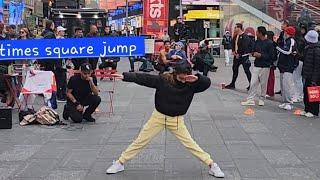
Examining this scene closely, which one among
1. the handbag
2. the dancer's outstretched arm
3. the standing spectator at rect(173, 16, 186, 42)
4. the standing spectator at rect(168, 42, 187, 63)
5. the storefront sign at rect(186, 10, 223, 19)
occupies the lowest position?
the handbag

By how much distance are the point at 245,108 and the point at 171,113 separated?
5.81 metres

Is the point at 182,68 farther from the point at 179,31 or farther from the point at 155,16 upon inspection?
the point at 179,31

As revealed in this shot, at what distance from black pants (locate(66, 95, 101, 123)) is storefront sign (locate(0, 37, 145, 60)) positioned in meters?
1.04

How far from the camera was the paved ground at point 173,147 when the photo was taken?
A: 23.1ft

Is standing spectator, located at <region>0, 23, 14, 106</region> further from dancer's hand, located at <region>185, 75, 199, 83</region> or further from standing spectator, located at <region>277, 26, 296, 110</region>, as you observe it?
dancer's hand, located at <region>185, 75, 199, 83</region>

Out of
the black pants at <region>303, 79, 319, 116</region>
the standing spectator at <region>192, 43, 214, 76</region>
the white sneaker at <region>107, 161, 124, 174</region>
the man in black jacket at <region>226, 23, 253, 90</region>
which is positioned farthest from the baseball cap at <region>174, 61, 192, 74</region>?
the standing spectator at <region>192, 43, 214, 76</region>

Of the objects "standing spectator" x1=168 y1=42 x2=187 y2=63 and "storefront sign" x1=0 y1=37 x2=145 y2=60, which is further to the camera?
"storefront sign" x1=0 y1=37 x2=145 y2=60

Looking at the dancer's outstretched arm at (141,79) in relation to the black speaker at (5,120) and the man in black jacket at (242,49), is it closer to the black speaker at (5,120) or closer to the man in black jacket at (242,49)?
the black speaker at (5,120)

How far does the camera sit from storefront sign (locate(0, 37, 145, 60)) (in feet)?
36.3

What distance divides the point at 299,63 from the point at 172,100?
24.1 feet

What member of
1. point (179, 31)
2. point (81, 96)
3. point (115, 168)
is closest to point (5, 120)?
point (81, 96)

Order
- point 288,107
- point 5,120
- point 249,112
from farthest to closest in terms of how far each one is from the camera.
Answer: point 288,107, point 249,112, point 5,120

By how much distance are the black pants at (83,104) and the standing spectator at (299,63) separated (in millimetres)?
4617

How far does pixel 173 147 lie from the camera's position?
27.8 ft
